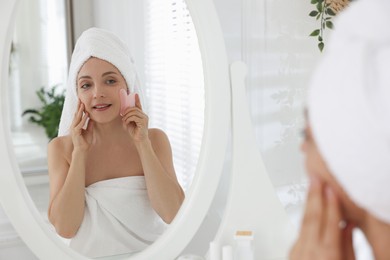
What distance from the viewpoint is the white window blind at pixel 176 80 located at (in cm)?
92

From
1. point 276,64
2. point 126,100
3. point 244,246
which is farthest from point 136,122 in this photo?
point 276,64

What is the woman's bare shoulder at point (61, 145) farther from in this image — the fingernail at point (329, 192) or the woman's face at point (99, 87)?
the fingernail at point (329, 192)

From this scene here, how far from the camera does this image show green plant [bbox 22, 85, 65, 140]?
853 mm

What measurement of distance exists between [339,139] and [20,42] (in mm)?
588

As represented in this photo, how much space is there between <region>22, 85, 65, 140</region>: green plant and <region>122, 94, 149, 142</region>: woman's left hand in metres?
0.11

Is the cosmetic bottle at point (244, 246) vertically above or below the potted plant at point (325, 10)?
below

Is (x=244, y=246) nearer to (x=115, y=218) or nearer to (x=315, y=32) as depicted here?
(x=115, y=218)

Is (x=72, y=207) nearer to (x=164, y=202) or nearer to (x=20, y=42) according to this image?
(x=164, y=202)

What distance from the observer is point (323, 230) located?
53cm

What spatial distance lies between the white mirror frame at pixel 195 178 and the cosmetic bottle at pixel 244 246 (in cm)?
8

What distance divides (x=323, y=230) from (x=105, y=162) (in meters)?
0.47

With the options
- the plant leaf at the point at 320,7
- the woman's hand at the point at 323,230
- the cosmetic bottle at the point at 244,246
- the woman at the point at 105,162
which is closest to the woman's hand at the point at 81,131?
the woman at the point at 105,162

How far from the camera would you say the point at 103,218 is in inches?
35.8

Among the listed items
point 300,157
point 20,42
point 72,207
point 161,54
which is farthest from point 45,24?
point 300,157
